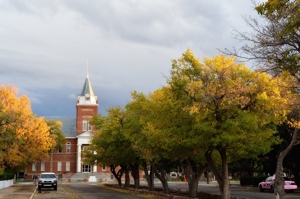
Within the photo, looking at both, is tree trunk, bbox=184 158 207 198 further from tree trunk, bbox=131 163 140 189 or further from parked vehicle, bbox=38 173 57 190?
parked vehicle, bbox=38 173 57 190

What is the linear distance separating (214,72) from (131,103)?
15301 mm

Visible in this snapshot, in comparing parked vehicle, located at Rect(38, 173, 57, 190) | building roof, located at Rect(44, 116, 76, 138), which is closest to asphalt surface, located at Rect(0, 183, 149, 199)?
parked vehicle, located at Rect(38, 173, 57, 190)

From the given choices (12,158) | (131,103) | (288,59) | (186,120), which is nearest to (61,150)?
(12,158)

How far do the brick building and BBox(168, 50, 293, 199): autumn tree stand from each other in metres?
73.6

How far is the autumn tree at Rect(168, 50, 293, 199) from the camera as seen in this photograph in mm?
20266

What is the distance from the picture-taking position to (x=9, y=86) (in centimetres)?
5347

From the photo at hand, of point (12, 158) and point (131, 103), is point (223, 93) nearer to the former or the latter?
point (131, 103)

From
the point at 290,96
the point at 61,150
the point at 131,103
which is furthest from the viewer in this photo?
the point at 61,150

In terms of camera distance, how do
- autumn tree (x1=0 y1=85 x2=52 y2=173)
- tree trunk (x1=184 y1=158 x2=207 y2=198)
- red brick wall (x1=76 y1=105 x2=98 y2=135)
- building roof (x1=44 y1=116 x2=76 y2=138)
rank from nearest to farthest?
tree trunk (x1=184 y1=158 x2=207 y2=198)
autumn tree (x1=0 y1=85 x2=52 y2=173)
red brick wall (x1=76 y1=105 x2=98 y2=135)
building roof (x1=44 y1=116 x2=76 y2=138)

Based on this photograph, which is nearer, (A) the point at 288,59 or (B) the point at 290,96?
(A) the point at 288,59

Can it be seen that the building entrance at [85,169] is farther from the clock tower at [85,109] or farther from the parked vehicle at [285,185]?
the parked vehicle at [285,185]

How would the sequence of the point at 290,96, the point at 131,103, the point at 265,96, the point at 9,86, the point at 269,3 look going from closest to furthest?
the point at 269,3 < the point at 290,96 < the point at 265,96 < the point at 131,103 < the point at 9,86

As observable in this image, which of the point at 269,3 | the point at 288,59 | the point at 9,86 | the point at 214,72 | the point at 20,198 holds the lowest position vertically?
the point at 20,198

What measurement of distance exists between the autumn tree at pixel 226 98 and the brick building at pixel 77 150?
7357 cm
